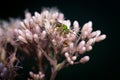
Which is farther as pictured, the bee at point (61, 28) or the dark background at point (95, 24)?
the dark background at point (95, 24)

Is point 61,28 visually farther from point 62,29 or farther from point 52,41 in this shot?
point 52,41

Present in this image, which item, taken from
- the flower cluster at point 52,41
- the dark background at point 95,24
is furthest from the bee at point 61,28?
the dark background at point 95,24

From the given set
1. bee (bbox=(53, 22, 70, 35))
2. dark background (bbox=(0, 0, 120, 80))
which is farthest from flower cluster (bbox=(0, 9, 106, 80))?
dark background (bbox=(0, 0, 120, 80))

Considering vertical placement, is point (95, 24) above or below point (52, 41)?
above

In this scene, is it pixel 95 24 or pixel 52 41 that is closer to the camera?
pixel 52 41

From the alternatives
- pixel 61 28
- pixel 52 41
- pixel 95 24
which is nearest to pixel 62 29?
pixel 61 28

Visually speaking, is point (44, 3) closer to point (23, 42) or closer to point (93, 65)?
point (93, 65)

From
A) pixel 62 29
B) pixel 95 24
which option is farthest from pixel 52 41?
pixel 95 24

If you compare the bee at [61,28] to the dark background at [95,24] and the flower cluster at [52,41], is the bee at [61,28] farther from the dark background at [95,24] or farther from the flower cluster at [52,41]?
the dark background at [95,24]

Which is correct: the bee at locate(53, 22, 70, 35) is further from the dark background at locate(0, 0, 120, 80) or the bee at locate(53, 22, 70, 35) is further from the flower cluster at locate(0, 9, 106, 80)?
the dark background at locate(0, 0, 120, 80)
